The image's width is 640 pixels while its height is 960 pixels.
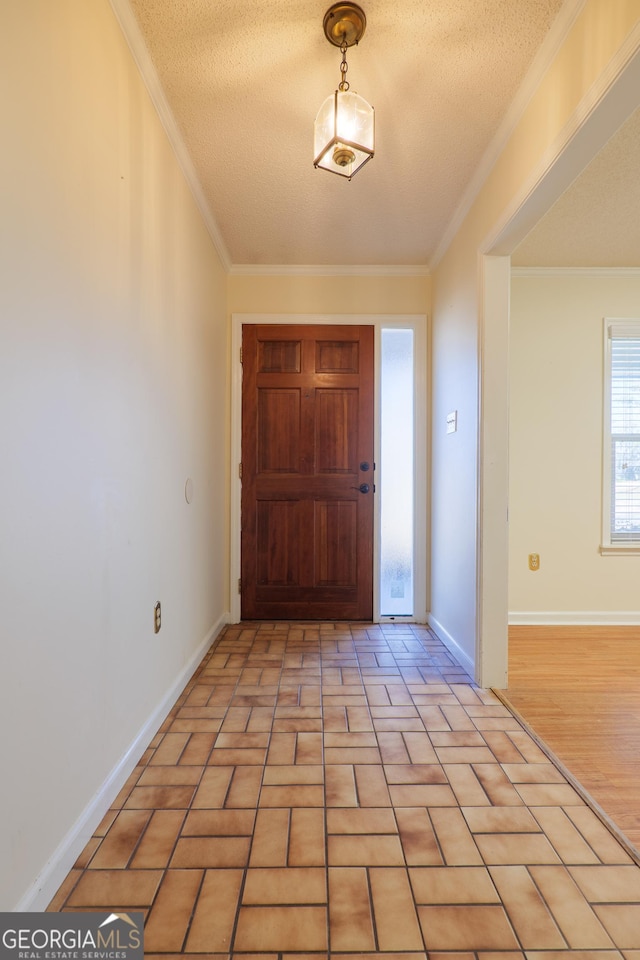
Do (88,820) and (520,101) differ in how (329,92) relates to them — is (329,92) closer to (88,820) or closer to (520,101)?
(520,101)

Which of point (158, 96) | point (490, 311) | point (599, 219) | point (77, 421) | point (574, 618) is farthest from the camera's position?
point (574, 618)

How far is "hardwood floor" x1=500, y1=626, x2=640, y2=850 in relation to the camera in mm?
1591

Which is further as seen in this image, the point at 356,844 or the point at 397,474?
the point at 397,474

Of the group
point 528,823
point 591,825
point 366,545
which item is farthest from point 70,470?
point 366,545

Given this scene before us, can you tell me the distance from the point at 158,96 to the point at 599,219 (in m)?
2.33

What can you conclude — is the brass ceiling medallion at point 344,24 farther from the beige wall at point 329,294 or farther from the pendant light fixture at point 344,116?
the beige wall at point 329,294

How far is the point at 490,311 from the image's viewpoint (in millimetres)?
2322

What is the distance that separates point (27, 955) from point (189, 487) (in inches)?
67.6

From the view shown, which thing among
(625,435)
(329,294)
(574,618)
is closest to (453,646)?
(574,618)

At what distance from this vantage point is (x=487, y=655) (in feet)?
7.61

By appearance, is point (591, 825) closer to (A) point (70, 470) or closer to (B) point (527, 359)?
(A) point (70, 470)

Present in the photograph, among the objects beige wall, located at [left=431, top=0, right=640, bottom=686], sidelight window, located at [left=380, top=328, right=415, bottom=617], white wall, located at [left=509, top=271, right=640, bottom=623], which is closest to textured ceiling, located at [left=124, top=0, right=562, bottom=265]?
beige wall, located at [left=431, top=0, right=640, bottom=686]

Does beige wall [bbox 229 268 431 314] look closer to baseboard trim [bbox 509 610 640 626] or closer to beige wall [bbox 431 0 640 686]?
beige wall [bbox 431 0 640 686]

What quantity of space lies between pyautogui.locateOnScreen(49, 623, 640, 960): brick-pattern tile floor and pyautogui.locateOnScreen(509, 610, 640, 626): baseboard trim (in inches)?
53.9
